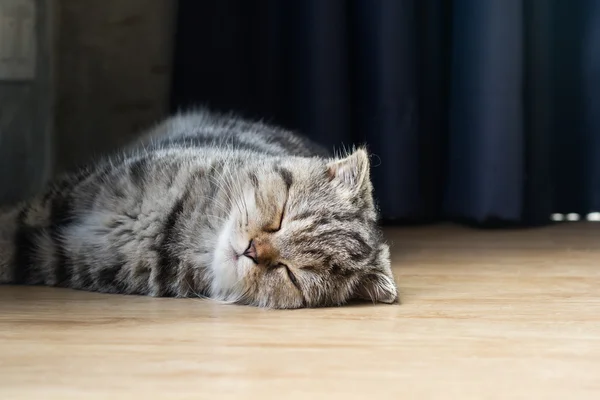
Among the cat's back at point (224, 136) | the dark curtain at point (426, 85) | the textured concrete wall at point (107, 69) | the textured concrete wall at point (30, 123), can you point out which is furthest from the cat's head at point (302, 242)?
the textured concrete wall at point (107, 69)

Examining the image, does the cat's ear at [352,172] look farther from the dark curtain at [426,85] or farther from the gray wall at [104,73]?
the gray wall at [104,73]

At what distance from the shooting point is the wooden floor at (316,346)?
1.03 metres

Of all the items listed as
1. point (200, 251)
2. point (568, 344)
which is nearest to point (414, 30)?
point (200, 251)

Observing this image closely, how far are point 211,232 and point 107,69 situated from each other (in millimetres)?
1120

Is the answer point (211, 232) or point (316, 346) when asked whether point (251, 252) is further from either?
point (316, 346)

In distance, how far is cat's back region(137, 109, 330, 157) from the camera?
1.85 m

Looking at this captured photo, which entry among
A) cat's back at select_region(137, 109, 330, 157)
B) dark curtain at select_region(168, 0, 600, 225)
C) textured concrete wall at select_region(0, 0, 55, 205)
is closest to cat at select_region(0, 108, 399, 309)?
cat's back at select_region(137, 109, 330, 157)

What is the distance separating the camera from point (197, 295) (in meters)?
1.53

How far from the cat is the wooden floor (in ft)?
0.16

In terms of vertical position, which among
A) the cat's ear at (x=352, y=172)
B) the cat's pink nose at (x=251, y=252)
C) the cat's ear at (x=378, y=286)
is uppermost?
the cat's ear at (x=352, y=172)

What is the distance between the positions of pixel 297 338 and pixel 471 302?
1.39 feet

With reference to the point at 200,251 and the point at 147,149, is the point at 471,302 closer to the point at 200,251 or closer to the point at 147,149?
the point at 200,251

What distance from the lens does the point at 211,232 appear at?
152 cm

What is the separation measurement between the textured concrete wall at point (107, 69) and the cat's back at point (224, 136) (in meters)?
0.27
